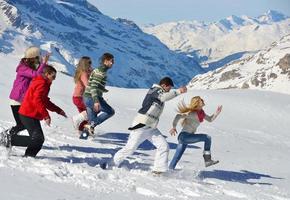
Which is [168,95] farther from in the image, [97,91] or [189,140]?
[97,91]

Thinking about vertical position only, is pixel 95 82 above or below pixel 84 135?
above

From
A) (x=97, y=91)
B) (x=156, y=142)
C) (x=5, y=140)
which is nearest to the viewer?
(x=5, y=140)

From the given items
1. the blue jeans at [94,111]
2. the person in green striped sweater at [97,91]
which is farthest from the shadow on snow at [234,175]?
the blue jeans at [94,111]

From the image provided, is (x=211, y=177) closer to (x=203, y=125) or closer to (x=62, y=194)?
(x=62, y=194)

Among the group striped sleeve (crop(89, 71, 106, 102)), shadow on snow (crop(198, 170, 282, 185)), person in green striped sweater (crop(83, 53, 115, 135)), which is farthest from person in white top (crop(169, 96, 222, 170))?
striped sleeve (crop(89, 71, 106, 102))

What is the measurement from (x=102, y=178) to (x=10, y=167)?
58.5 inches

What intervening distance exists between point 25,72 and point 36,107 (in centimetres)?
106

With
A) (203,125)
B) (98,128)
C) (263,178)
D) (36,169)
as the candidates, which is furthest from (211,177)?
(203,125)

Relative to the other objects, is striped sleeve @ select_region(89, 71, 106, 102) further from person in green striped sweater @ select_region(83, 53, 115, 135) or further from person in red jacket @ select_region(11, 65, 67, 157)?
person in red jacket @ select_region(11, 65, 67, 157)

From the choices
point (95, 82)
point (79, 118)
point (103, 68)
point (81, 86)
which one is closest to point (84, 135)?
point (79, 118)

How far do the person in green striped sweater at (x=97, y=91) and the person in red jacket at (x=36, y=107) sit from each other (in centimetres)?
192

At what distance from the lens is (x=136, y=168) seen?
1051 centimetres

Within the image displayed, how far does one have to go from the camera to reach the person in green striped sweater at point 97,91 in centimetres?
1161

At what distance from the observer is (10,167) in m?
8.34
